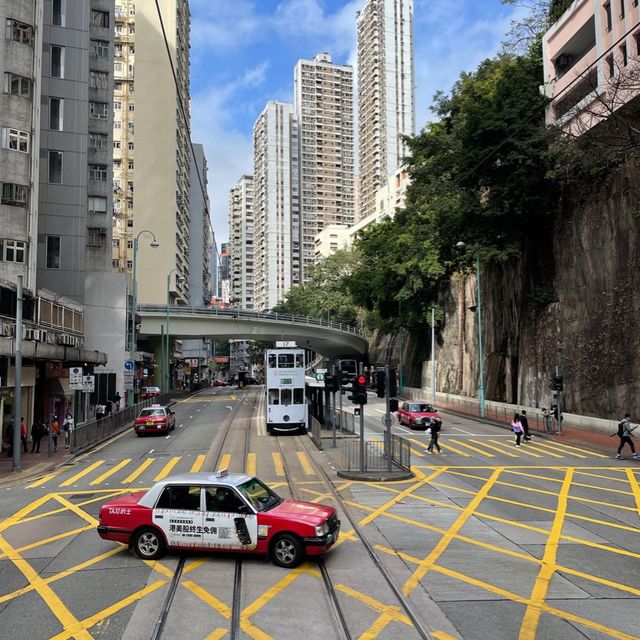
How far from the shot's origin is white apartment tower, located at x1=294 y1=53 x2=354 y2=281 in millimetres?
189125

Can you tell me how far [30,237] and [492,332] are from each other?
3366 cm

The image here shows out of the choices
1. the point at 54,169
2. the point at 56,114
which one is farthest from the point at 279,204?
the point at 54,169

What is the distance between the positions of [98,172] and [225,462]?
3727cm

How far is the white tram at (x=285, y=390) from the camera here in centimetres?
3234

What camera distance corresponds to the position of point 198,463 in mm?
23719

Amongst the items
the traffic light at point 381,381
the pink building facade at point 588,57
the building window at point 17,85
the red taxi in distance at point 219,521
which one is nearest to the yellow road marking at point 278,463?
the traffic light at point 381,381

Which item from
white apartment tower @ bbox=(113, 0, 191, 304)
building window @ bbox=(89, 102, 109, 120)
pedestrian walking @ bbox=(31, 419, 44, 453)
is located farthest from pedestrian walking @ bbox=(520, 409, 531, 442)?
white apartment tower @ bbox=(113, 0, 191, 304)

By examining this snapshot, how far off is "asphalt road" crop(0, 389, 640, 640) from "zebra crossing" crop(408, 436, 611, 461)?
444cm

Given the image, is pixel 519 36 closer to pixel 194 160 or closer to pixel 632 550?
pixel 632 550

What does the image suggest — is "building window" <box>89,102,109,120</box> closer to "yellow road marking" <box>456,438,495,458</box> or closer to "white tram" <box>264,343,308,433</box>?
"white tram" <box>264,343,308,433</box>

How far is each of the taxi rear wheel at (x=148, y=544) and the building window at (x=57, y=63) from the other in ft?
139

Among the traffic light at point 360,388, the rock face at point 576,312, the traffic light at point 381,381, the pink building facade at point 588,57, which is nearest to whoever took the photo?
the traffic light at point 381,381

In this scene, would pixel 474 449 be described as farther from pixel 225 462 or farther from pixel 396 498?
pixel 396 498

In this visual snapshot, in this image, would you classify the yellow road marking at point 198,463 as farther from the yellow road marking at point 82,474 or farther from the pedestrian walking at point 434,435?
the pedestrian walking at point 434,435
